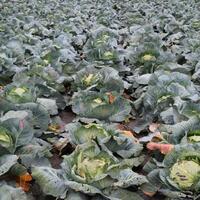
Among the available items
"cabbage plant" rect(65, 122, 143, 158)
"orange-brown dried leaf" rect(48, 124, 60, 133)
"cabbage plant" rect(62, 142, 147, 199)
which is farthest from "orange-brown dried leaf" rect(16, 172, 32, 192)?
"orange-brown dried leaf" rect(48, 124, 60, 133)

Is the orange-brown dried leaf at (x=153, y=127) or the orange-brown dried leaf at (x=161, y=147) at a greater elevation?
the orange-brown dried leaf at (x=161, y=147)

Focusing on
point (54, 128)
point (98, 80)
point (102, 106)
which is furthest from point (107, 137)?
point (98, 80)

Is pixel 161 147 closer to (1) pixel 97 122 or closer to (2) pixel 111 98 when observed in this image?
(1) pixel 97 122

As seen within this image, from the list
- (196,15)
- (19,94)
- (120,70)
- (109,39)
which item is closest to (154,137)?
(19,94)

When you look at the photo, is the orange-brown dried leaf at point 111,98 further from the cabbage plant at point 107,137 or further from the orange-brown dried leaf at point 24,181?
the orange-brown dried leaf at point 24,181

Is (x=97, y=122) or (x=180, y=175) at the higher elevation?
(x=180, y=175)

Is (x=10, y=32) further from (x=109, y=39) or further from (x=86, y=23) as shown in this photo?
(x=86, y=23)

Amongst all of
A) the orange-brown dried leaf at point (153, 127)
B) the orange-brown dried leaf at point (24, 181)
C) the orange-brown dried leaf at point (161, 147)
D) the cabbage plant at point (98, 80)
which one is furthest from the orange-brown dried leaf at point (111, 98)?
the orange-brown dried leaf at point (24, 181)

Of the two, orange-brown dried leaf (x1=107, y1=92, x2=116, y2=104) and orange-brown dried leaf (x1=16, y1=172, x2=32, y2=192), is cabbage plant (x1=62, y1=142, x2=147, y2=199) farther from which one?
orange-brown dried leaf (x1=107, y1=92, x2=116, y2=104)

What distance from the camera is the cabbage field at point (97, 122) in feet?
9.85

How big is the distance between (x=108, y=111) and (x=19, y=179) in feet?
3.84

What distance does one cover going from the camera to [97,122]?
3938 mm

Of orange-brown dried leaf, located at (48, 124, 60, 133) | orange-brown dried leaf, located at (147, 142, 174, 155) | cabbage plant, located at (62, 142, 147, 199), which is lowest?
orange-brown dried leaf, located at (48, 124, 60, 133)

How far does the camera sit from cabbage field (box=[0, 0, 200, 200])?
3.00 m
